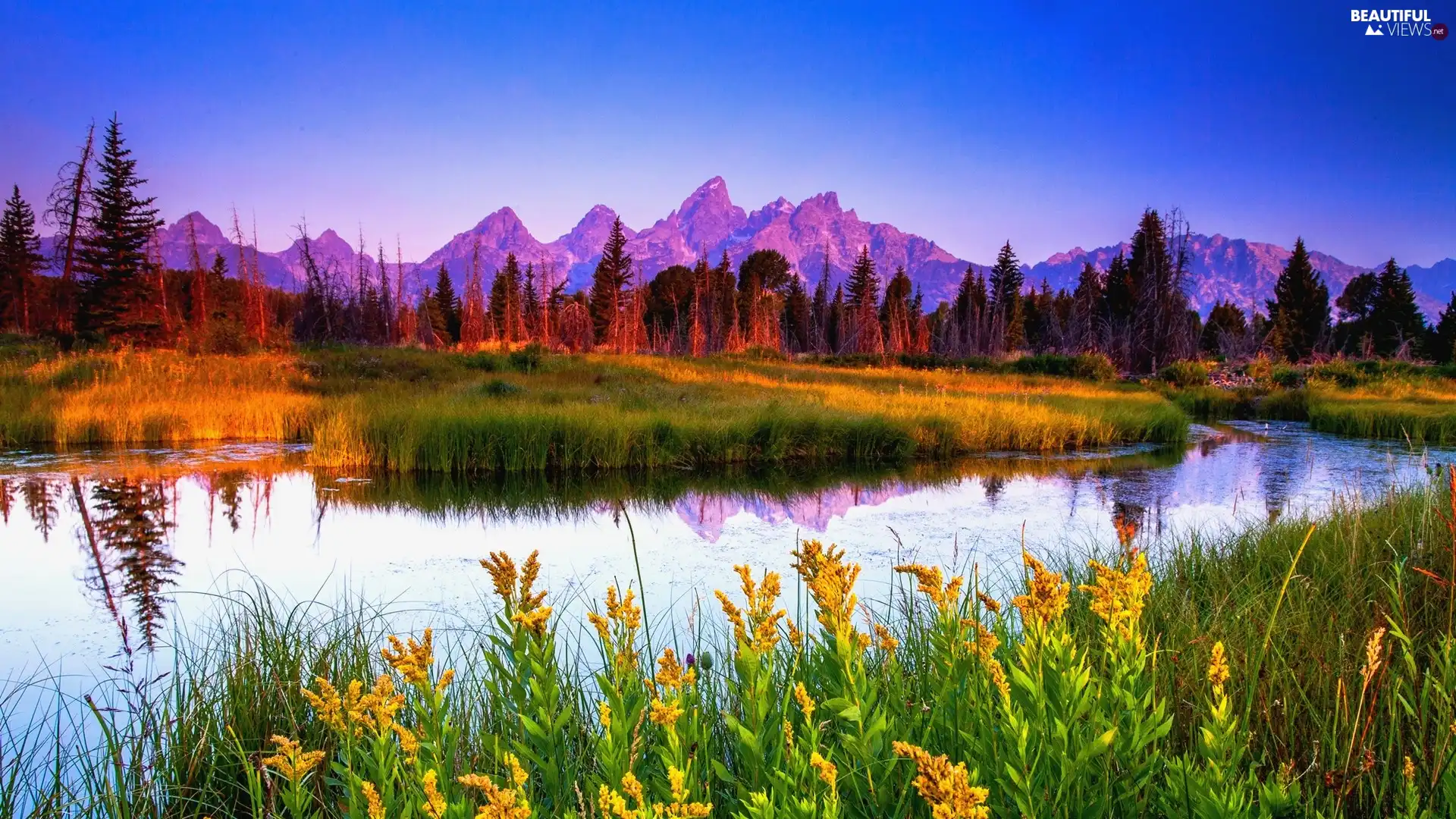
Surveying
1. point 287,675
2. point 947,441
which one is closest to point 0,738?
point 287,675

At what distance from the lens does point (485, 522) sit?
7617 mm

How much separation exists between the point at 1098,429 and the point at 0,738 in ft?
50.6

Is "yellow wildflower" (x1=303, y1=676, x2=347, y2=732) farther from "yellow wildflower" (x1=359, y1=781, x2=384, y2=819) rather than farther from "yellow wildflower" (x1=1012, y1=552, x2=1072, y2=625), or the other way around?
"yellow wildflower" (x1=1012, y1=552, x2=1072, y2=625)

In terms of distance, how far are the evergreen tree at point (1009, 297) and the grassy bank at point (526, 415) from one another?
31.0 metres

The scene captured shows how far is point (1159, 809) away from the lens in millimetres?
1671

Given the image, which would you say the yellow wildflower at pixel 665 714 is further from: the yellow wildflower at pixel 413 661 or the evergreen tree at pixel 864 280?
the evergreen tree at pixel 864 280

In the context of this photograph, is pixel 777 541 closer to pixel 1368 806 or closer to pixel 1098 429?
pixel 1368 806

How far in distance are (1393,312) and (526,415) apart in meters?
47.0

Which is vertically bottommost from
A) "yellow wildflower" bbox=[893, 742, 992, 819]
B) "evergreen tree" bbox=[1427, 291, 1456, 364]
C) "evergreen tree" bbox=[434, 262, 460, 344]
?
"yellow wildflower" bbox=[893, 742, 992, 819]

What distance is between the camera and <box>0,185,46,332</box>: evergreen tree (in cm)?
3631

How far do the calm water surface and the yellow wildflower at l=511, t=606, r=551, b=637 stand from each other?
233 centimetres

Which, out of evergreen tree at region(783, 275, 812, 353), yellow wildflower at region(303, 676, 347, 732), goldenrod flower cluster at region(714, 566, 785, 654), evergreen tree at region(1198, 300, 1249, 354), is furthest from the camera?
evergreen tree at region(783, 275, 812, 353)

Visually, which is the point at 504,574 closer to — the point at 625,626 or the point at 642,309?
the point at 625,626

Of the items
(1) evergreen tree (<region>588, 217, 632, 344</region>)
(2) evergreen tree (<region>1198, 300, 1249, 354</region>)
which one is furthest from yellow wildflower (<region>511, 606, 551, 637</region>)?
(2) evergreen tree (<region>1198, 300, 1249, 354</region>)
